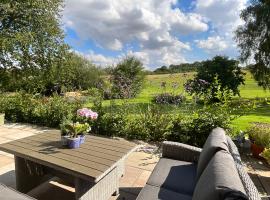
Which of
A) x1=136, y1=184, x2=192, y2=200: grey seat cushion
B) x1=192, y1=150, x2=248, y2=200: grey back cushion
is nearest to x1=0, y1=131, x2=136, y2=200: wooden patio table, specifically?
x1=136, y1=184, x2=192, y2=200: grey seat cushion

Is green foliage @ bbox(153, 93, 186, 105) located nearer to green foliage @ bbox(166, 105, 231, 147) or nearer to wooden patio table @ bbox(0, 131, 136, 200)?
green foliage @ bbox(166, 105, 231, 147)

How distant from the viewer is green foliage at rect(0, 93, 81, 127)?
6.33 metres

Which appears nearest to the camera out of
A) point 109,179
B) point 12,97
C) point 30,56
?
point 109,179

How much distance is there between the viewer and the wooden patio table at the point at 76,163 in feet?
7.69

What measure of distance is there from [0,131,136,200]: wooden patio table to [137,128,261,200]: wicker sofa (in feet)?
1.55

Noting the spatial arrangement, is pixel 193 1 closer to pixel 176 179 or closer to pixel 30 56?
pixel 176 179

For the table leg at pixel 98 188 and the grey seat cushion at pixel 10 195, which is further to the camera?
the table leg at pixel 98 188

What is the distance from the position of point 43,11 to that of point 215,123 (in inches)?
338

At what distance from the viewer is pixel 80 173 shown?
2232 mm

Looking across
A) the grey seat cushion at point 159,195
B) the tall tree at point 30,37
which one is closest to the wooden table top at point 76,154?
the grey seat cushion at point 159,195

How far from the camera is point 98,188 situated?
2.54m

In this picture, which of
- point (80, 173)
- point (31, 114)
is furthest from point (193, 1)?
point (80, 173)

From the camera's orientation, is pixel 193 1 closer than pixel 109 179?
No

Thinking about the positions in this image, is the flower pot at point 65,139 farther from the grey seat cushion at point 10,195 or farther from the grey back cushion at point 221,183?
the grey back cushion at point 221,183
